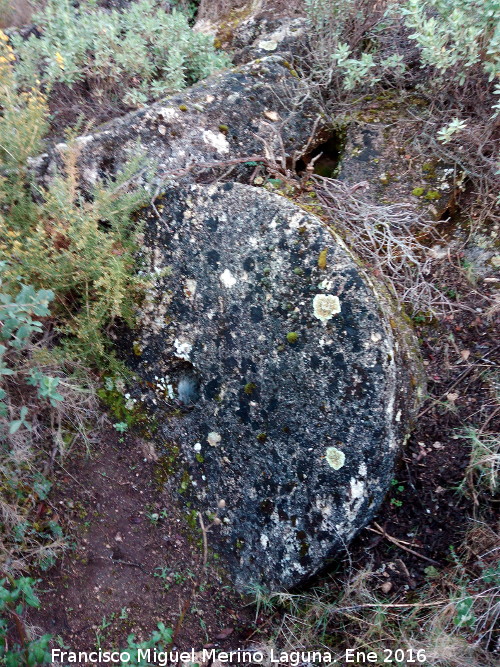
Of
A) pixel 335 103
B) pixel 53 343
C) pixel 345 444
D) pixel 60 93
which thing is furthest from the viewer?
pixel 60 93

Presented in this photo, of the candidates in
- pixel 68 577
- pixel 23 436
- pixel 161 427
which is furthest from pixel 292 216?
pixel 68 577

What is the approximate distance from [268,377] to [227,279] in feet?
1.88

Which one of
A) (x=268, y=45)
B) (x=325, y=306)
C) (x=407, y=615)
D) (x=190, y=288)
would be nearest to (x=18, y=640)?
(x=407, y=615)

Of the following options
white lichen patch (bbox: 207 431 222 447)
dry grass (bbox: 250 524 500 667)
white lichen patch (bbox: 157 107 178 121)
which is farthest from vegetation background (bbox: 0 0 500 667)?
white lichen patch (bbox: 207 431 222 447)

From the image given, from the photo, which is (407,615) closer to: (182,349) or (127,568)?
(127,568)

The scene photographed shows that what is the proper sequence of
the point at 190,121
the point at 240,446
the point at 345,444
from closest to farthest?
1. the point at 345,444
2. the point at 240,446
3. the point at 190,121

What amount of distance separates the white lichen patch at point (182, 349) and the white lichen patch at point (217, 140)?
1.22 metres

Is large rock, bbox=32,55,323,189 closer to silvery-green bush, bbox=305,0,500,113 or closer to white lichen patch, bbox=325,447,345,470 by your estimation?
silvery-green bush, bbox=305,0,500,113

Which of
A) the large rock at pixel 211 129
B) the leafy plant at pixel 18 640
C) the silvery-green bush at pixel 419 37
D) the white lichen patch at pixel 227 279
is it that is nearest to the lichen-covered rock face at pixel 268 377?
the white lichen patch at pixel 227 279

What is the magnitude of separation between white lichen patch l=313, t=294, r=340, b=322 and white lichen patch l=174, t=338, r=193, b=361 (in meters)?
0.75

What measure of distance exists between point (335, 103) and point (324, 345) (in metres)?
1.87

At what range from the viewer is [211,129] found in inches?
118

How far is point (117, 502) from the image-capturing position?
2.59 m

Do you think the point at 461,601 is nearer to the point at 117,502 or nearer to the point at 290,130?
the point at 117,502
